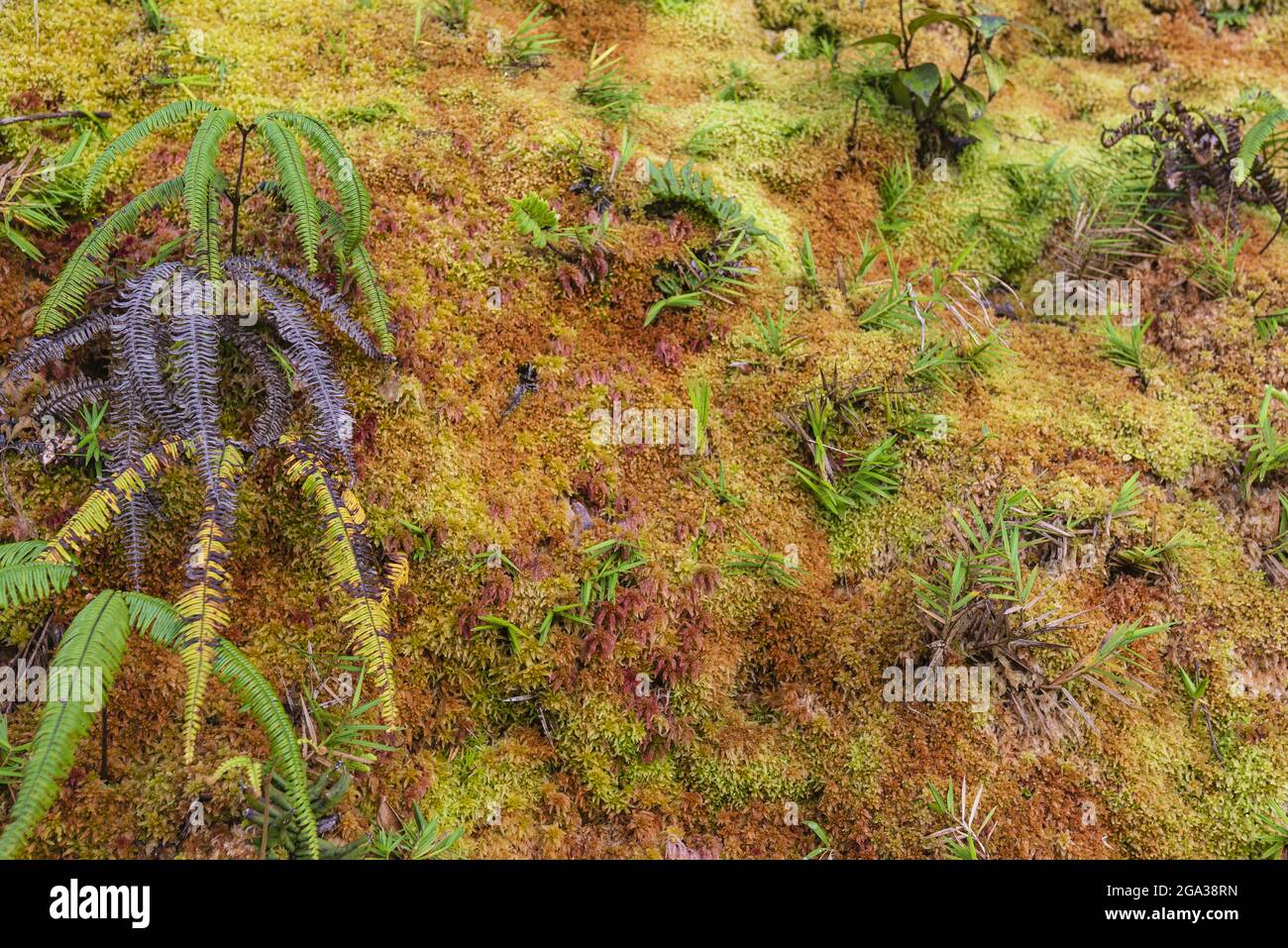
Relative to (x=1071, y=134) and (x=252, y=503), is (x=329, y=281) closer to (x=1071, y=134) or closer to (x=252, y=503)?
(x=252, y=503)

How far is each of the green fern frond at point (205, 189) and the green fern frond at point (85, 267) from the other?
0.20 m

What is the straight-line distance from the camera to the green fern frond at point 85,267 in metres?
3.30

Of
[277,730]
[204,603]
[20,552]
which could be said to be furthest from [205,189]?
[277,730]

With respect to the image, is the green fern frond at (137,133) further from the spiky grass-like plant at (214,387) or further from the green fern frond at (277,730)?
the green fern frond at (277,730)

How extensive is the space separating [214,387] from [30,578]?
92 centimetres

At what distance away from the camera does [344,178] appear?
11.4 feet

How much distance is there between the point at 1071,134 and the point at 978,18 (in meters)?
1.27

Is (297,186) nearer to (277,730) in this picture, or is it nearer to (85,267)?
(85,267)

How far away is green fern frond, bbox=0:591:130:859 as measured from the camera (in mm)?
2414

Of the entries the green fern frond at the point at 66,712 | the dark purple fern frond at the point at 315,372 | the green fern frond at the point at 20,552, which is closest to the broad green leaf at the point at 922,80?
the dark purple fern frond at the point at 315,372

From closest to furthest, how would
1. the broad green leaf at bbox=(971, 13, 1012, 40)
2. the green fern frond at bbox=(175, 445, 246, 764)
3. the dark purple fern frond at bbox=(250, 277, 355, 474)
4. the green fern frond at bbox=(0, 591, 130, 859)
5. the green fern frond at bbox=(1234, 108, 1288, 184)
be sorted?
1. the green fern frond at bbox=(0, 591, 130, 859)
2. the green fern frond at bbox=(175, 445, 246, 764)
3. the dark purple fern frond at bbox=(250, 277, 355, 474)
4. the green fern frond at bbox=(1234, 108, 1288, 184)
5. the broad green leaf at bbox=(971, 13, 1012, 40)

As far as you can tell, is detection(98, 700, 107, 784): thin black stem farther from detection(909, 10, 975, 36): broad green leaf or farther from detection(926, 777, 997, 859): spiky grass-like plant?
detection(909, 10, 975, 36): broad green leaf

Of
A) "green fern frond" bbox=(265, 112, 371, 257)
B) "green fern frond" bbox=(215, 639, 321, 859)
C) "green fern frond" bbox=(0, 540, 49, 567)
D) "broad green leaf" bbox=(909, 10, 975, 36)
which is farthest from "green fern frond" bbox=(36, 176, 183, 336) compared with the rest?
"broad green leaf" bbox=(909, 10, 975, 36)
